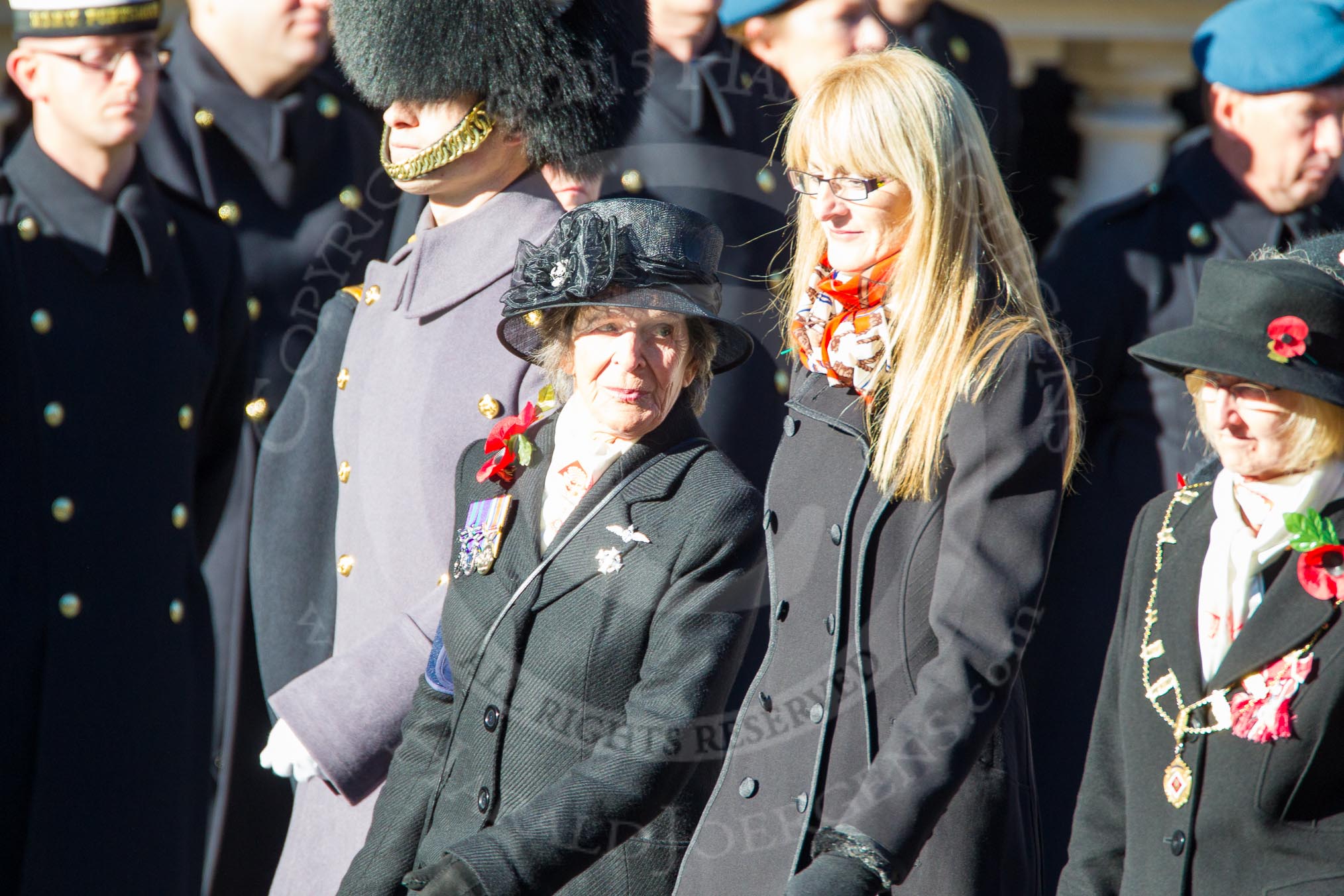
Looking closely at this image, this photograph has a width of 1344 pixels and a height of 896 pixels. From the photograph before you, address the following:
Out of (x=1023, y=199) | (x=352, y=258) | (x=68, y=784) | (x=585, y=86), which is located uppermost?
(x=585, y=86)

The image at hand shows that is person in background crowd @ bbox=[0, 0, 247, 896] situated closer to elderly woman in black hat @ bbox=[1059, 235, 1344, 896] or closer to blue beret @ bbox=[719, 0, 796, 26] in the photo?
blue beret @ bbox=[719, 0, 796, 26]

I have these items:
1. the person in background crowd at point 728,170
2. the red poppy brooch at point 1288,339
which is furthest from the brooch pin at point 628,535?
the person in background crowd at point 728,170

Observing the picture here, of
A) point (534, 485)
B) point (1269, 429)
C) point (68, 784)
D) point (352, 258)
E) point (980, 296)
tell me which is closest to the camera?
point (1269, 429)

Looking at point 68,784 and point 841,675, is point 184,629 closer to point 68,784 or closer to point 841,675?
point 68,784

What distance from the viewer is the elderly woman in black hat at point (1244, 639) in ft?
7.67

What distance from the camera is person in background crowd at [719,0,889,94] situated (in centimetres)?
419

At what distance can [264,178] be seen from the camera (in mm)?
4445

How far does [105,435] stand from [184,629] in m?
0.50

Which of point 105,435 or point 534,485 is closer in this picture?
point 534,485

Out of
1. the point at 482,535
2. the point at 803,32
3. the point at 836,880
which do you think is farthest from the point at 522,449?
the point at 803,32

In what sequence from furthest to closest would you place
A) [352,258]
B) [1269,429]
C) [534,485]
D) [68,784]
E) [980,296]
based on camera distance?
[352,258] < [68,784] < [534,485] < [980,296] < [1269,429]

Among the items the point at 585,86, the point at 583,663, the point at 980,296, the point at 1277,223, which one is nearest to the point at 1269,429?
the point at 980,296

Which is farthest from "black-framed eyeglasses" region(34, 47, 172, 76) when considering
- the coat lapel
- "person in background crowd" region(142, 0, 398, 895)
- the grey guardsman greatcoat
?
the coat lapel

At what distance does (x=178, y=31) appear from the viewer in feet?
14.6
